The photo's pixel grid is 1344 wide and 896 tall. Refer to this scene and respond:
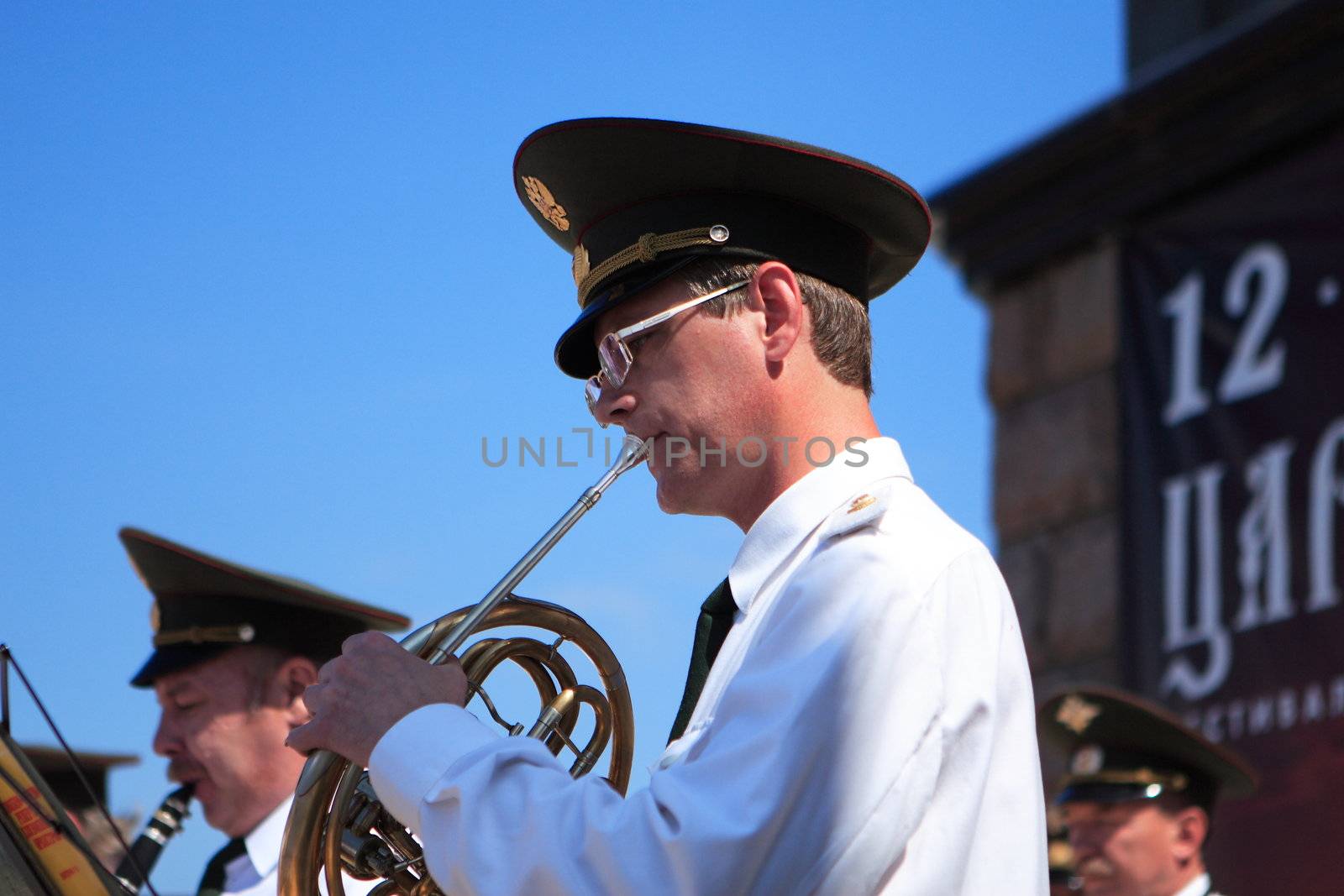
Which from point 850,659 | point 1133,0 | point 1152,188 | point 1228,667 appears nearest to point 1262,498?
point 1228,667

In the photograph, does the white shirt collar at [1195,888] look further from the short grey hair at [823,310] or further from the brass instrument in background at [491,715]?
the short grey hair at [823,310]

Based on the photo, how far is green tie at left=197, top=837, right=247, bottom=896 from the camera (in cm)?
455

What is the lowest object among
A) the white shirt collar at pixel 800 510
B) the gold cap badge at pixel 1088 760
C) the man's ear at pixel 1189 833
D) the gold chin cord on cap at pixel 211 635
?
the man's ear at pixel 1189 833

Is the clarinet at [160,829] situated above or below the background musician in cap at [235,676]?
below

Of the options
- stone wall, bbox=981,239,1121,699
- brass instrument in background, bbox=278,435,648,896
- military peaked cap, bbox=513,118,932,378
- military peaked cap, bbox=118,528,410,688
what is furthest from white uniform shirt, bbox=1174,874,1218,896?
military peaked cap, bbox=513,118,932,378

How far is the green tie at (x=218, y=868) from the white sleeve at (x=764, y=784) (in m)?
2.68

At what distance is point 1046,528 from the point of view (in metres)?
7.85

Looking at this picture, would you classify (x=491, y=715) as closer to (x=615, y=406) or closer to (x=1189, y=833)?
(x=615, y=406)

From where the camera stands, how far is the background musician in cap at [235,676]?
4.56 meters

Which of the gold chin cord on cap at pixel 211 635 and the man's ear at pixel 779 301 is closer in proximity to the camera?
the man's ear at pixel 779 301

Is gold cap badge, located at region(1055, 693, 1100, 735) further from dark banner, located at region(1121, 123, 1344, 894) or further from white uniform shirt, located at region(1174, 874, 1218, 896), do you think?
dark banner, located at region(1121, 123, 1344, 894)

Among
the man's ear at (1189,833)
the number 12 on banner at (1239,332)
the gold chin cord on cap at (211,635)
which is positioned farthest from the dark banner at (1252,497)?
the gold chin cord on cap at (211,635)

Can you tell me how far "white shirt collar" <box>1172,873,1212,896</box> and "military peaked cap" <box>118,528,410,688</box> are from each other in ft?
8.89

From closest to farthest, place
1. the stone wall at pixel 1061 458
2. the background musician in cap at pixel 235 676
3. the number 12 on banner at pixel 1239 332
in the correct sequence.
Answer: the background musician in cap at pixel 235 676
the number 12 on banner at pixel 1239 332
the stone wall at pixel 1061 458
